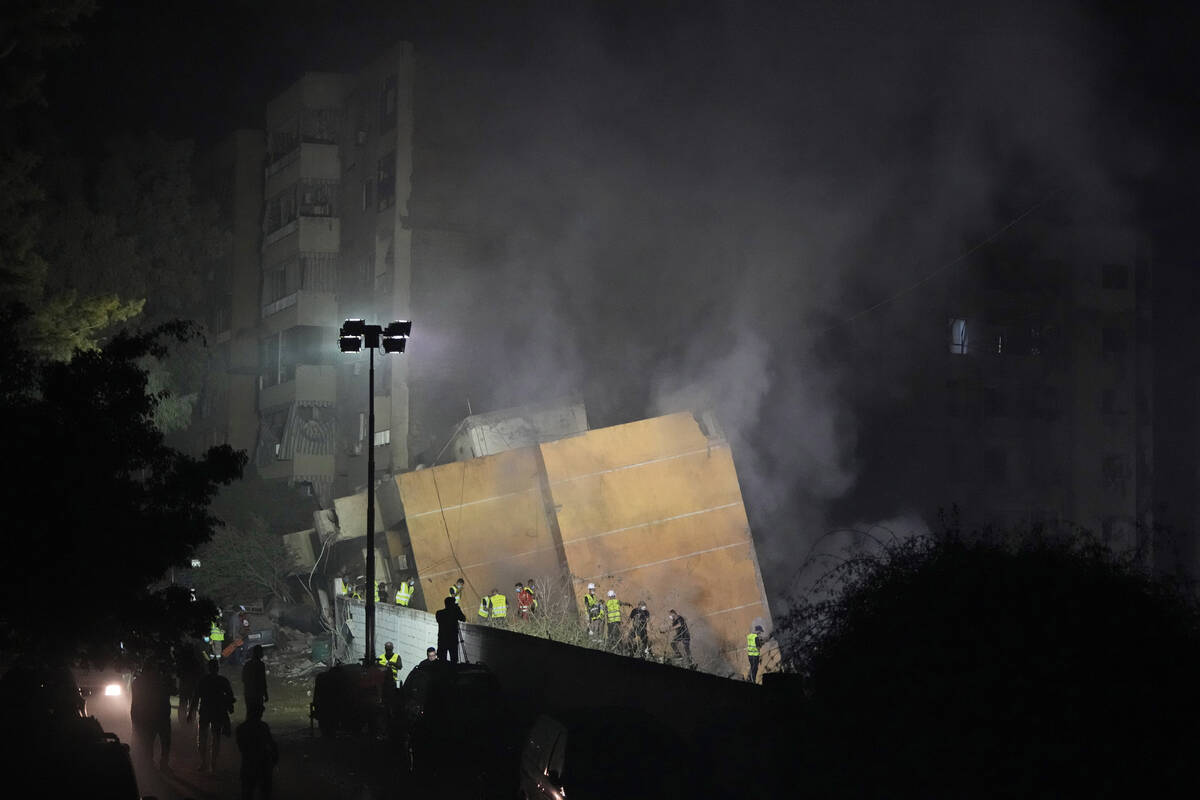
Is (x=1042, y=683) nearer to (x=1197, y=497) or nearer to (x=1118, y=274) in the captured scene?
(x=1118, y=274)

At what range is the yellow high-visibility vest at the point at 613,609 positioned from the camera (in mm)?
22703

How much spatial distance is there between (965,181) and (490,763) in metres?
25.9

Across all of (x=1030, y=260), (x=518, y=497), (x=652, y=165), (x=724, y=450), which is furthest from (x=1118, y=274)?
(x=518, y=497)

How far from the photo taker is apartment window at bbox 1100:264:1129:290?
141 ft

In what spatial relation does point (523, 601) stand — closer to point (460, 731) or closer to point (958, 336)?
point (460, 731)

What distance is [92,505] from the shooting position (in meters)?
10.7

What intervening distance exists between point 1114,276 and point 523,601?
1161 inches

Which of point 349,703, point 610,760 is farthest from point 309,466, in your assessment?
point 610,760

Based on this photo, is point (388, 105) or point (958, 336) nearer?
point (388, 105)

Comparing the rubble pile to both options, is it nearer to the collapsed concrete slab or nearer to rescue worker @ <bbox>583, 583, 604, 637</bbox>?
the collapsed concrete slab

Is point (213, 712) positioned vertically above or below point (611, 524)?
below

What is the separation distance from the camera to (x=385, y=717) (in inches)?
624

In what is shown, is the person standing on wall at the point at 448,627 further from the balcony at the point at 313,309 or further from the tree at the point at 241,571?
the balcony at the point at 313,309

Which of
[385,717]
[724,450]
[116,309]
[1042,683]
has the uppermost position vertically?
[116,309]
